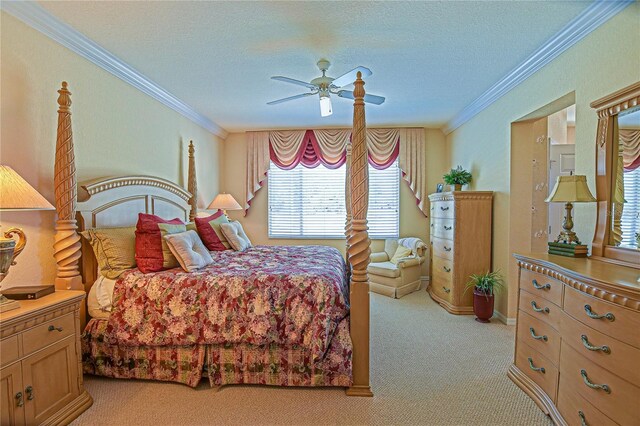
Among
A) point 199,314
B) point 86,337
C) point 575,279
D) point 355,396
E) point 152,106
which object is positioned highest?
point 152,106

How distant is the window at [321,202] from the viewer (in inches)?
217

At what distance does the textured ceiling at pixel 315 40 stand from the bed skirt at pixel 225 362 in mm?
2208

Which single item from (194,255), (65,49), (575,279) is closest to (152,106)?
(65,49)

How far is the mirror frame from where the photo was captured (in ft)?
6.50

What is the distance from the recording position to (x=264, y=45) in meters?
2.61

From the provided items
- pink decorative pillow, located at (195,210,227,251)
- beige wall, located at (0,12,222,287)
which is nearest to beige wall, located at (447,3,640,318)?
pink decorative pillow, located at (195,210,227,251)

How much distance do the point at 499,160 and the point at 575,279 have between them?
2.29 meters

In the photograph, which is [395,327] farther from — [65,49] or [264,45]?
[65,49]

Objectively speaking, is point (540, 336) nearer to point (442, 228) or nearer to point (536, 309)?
point (536, 309)

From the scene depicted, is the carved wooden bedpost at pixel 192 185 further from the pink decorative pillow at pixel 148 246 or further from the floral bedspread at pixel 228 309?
the floral bedspread at pixel 228 309

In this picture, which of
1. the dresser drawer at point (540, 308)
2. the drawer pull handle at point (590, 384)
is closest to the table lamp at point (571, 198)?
the dresser drawer at point (540, 308)

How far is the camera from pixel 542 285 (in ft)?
6.82

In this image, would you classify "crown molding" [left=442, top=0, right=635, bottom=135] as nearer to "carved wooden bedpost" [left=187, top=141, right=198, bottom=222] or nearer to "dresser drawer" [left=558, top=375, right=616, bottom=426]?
"dresser drawer" [left=558, top=375, right=616, bottom=426]

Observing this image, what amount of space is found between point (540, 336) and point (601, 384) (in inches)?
22.7
